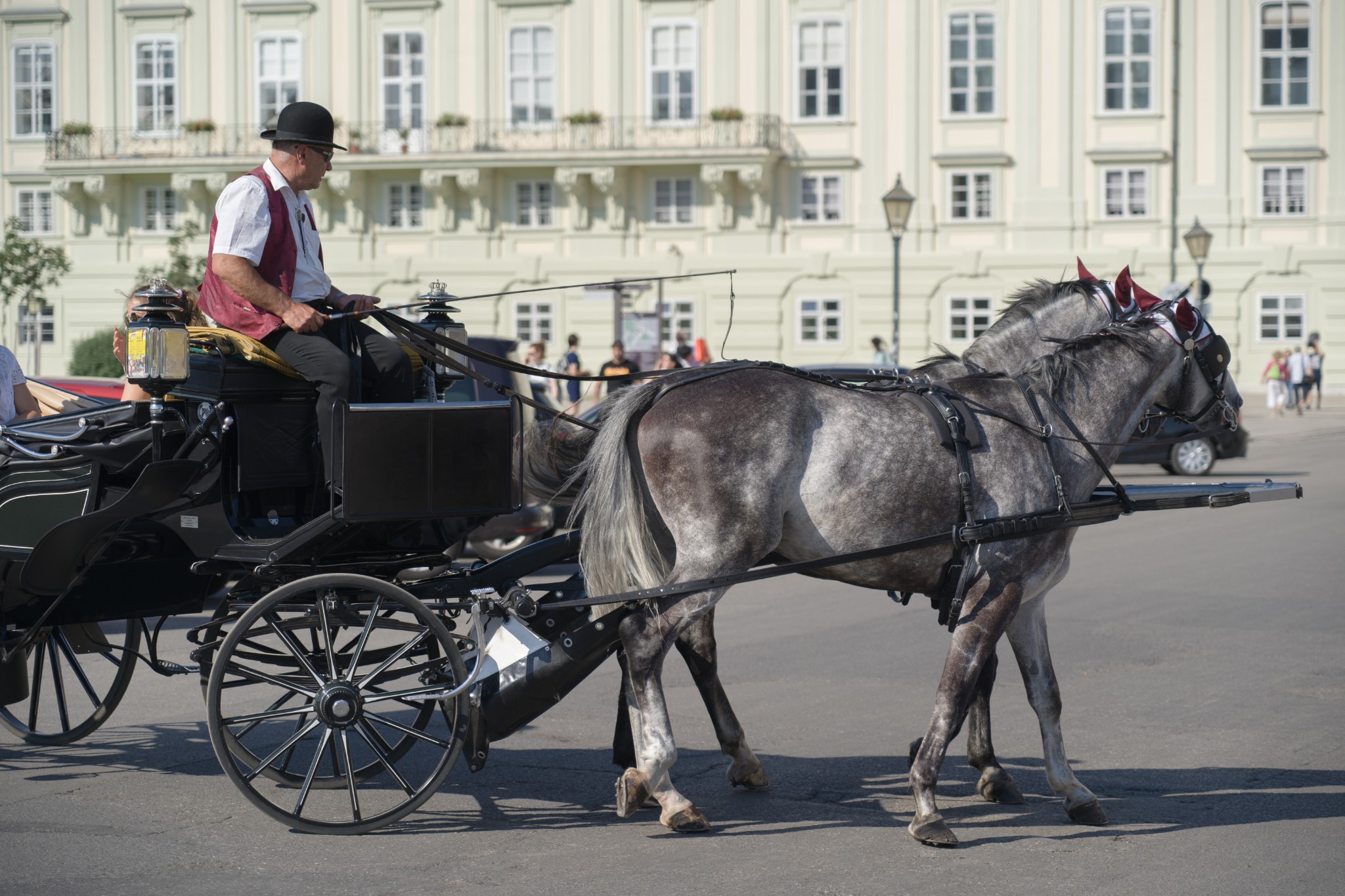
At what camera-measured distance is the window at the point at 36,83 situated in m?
44.2

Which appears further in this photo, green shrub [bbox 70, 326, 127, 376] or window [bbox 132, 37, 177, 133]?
window [bbox 132, 37, 177, 133]

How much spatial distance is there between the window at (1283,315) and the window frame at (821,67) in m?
12.5

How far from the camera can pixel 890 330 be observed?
4044 centimetres

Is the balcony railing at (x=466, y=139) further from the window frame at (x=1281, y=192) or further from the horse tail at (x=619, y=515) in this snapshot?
the horse tail at (x=619, y=515)

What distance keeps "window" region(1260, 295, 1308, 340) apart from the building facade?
0.09 meters

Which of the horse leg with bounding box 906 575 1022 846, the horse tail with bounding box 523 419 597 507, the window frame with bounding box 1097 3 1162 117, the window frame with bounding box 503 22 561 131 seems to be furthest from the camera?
the window frame with bounding box 503 22 561 131

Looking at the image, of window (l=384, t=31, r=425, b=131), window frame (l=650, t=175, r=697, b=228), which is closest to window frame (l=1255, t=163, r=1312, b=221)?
window frame (l=650, t=175, r=697, b=228)

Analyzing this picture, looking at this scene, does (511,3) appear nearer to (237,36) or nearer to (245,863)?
(237,36)

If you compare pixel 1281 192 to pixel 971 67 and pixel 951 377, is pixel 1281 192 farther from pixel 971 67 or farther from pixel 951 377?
pixel 951 377

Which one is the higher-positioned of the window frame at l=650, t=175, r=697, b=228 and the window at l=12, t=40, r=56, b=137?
the window at l=12, t=40, r=56, b=137

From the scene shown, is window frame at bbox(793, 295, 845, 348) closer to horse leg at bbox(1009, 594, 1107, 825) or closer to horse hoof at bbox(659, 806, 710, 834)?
horse leg at bbox(1009, 594, 1107, 825)

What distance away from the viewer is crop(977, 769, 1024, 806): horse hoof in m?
5.84

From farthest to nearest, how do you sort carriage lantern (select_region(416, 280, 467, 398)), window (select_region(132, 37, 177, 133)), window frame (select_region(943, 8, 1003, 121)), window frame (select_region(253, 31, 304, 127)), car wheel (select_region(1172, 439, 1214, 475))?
window (select_region(132, 37, 177, 133)), window frame (select_region(253, 31, 304, 127)), window frame (select_region(943, 8, 1003, 121)), car wheel (select_region(1172, 439, 1214, 475)), carriage lantern (select_region(416, 280, 467, 398))

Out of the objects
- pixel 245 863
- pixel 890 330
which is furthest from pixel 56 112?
pixel 245 863
